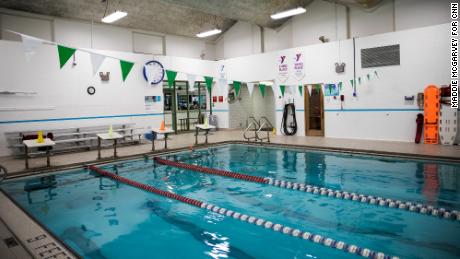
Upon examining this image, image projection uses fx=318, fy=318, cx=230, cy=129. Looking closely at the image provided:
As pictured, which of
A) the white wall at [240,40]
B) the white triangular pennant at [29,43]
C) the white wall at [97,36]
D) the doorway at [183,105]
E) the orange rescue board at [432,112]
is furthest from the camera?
the white wall at [240,40]

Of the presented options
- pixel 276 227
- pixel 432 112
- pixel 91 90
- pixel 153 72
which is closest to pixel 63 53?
pixel 91 90

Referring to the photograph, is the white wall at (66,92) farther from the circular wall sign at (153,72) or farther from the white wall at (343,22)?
the white wall at (343,22)

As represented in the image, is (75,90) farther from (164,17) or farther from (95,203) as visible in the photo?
(95,203)

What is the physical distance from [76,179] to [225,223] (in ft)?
12.8

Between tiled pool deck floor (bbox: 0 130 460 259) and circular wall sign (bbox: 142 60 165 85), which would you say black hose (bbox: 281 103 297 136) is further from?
circular wall sign (bbox: 142 60 165 85)

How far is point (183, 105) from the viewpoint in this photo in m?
14.0

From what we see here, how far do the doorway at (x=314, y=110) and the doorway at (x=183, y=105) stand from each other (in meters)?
4.72

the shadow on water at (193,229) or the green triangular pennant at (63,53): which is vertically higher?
the green triangular pennant at (63,53)

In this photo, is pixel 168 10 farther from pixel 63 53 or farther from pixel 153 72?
pixel 63 53

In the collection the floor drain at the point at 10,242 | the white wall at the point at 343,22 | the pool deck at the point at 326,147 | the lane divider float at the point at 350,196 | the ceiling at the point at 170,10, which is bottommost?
the lane divider float at the point at 350,196

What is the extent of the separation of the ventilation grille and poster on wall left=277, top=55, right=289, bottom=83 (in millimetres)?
2889

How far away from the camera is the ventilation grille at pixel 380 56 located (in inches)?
366

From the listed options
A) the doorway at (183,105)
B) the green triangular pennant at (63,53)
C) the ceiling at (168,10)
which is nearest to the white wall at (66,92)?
the doorway at (183,105)

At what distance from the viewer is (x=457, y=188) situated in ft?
16.7
